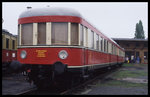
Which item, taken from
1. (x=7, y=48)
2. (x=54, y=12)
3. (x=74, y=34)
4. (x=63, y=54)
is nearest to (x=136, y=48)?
(x=7, y=48)

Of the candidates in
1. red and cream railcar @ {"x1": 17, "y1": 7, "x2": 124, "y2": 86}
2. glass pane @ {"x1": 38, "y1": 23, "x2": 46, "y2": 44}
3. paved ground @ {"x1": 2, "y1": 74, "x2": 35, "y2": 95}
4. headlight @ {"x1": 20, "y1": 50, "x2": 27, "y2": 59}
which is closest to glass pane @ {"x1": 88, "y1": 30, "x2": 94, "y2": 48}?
red and cream railcar @ {"x1": 17, "y1": 7, "x2": 124, "y2": 86}

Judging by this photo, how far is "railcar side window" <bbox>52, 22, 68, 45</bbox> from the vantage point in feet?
26.9

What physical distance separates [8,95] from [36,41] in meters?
2.06

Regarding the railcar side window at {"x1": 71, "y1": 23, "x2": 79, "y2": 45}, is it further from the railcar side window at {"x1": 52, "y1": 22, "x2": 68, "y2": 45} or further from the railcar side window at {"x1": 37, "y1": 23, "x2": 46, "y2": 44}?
the railcar side window at {"x1": 37, "y1": 23, "x2": 46, "y2": 44}

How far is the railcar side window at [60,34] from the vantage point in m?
8.20

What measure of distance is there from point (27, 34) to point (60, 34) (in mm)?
1305

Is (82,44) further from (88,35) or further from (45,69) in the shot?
(45,69)

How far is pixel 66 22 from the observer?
8.23 meters

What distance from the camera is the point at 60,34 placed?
27.0 feet

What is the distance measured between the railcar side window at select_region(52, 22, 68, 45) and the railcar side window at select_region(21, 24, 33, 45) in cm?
90

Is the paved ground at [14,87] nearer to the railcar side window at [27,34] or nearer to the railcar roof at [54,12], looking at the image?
the railcar side window at [27,34]

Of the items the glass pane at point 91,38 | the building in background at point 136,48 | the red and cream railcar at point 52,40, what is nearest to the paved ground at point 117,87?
the red and cream railcar at point 52,40

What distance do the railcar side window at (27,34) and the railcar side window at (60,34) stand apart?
0.90m

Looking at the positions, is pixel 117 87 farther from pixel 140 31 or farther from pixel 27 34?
pixel 140 31
